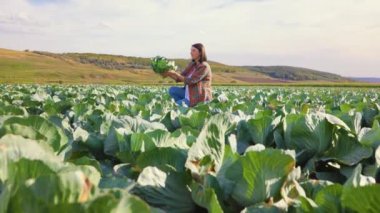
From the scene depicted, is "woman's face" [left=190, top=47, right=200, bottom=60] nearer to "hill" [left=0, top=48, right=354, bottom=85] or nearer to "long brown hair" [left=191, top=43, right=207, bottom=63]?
"long brown hair" [left=191, top=43, right=207, bottom=63]

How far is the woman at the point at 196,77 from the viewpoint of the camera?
925cm

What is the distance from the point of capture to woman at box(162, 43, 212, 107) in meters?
9.25

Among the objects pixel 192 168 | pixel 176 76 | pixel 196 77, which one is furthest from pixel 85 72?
pixel 192 168

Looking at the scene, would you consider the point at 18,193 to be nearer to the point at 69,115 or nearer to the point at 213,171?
the point at 213,171

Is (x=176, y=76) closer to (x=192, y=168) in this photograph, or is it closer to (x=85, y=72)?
(x=192, y=168)

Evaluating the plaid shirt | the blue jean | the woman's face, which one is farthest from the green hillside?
the woman's face

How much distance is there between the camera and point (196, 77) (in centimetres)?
945

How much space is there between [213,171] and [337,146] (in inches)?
36.5

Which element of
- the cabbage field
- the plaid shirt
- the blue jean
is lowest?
the blue jean

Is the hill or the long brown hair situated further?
the hill

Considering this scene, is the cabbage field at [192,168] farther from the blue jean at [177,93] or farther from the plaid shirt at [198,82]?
the blue jean at [177,93]

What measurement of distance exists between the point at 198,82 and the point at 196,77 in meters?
0.14

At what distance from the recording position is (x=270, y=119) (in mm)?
2789

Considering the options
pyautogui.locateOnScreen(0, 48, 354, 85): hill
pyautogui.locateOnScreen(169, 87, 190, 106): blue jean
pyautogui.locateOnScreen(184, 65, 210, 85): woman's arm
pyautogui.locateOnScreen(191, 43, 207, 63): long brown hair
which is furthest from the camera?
pyautogui.locateOnScreen(0, 48, 354, 85): hill
